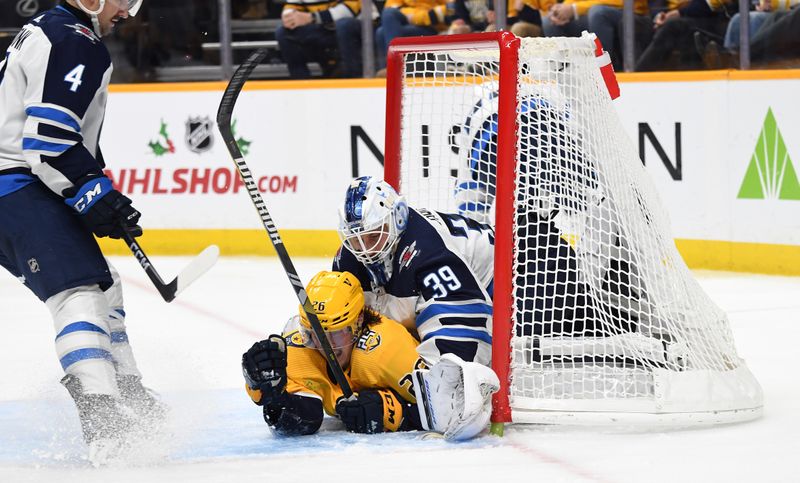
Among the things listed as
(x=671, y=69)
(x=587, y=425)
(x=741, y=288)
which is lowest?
(x=741, y=288)

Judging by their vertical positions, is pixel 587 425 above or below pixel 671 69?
below

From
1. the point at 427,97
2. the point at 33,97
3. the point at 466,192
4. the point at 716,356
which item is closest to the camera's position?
the point at 33,97

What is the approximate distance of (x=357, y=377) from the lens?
11.4 feet

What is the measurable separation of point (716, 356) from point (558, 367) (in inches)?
16.6

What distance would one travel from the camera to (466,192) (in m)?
4.20

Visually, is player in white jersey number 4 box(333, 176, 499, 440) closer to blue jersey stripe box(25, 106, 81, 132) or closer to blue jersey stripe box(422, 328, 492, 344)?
blue jersey stripe box(422, 328, 492, 344)

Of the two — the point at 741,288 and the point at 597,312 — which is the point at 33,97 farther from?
the point at 741,288

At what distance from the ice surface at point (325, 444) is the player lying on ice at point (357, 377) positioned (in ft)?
0.19

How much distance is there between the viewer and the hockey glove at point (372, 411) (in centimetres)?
337

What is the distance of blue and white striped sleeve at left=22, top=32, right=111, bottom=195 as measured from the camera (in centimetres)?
321

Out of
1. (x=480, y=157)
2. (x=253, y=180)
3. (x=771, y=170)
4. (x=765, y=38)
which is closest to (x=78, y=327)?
(x=253, y=180)

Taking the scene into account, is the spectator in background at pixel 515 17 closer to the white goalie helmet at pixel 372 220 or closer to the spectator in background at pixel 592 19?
the spectator in background at pixel 592 19

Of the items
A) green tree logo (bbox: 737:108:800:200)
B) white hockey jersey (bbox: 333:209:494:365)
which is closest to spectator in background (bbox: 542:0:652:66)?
green tree logo (bbox: 737:108:800:200)

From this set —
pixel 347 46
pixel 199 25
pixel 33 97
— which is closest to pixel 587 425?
pixel 33 97
